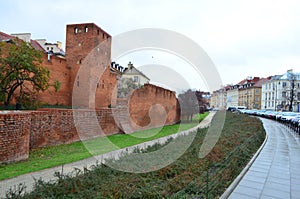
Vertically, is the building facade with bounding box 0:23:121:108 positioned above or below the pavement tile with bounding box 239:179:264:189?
above

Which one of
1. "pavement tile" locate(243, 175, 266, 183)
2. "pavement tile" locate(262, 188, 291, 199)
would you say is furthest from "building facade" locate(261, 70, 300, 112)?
"pavement tile" locate(262, 188, 291, 199)

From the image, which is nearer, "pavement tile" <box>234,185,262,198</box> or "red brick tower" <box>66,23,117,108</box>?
"pavement tile" <box>234,185,262,198</box>

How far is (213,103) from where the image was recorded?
246 ft

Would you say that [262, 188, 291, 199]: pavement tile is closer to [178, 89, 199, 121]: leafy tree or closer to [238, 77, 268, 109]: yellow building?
[178, 89, 199, 121]: leafy tree

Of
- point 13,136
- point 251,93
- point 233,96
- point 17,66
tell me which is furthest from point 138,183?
point 233,96

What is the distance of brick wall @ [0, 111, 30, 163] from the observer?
22.2ft

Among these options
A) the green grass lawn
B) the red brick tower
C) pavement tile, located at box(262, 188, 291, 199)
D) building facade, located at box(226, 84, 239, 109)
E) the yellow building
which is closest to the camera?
pavement tile, located at box(262, 188, 291, 199)

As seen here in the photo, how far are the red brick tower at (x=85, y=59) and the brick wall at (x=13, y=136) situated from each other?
46.9ft

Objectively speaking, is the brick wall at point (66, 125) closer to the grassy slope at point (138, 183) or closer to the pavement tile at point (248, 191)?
the grassy slope at point (138, 183)

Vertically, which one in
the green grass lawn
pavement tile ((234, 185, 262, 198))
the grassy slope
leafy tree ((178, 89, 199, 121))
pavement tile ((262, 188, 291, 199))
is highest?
leafy tree ((178, 89, 199, 121))

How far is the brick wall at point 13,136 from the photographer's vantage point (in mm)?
6782

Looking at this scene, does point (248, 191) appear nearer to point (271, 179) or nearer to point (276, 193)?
point (276, 193)

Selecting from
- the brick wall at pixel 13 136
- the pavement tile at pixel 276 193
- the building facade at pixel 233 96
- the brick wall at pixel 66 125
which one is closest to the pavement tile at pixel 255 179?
the pavement tile at pixel 276 193

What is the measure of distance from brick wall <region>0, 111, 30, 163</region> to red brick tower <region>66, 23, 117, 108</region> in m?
14.3
